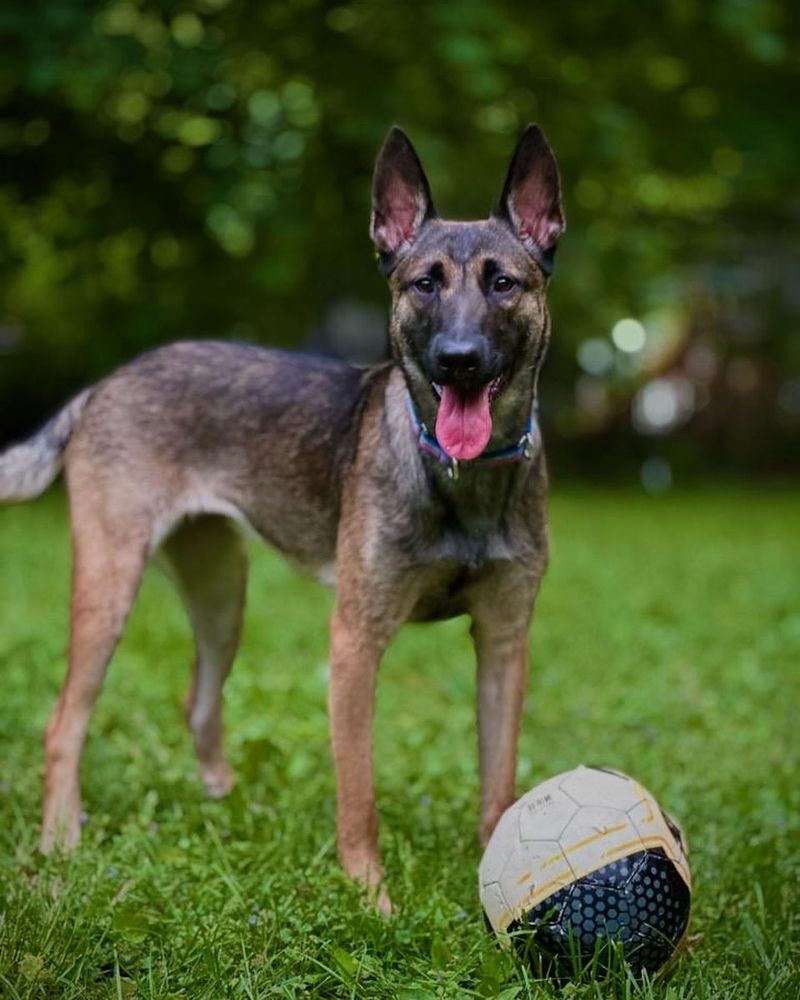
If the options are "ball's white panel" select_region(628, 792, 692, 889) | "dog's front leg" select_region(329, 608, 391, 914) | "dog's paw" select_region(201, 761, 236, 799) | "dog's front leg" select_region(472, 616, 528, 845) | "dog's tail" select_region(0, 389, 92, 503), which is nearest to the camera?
"ball's white panel" select_region(628, 792, 692, 889)

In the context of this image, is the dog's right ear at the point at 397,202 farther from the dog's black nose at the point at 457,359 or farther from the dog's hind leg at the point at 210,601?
the dog's hind leg at the point at 210,601

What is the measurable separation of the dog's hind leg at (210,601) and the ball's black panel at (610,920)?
6.85 feet

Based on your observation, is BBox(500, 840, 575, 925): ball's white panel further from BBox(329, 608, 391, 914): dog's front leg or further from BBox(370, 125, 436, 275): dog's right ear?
BBox(370, 125, 436, 275): dog's right ear

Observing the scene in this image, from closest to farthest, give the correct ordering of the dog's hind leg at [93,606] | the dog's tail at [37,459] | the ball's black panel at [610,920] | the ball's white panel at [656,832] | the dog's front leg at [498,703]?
the ball's black panel at [610,920], the ball's white panel at [656,832], the dog's front leg at [498,703], the dog's hind leg at [93,606], the dog's tail at [37,459]

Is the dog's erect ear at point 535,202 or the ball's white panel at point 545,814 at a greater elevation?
the dog's erect ear at point 535,202

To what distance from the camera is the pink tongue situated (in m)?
3.75

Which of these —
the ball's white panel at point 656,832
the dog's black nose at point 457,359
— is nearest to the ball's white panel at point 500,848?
the ball's white panel at point 656,832

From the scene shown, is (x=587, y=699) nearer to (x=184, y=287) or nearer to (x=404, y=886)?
(x=404, y=886)

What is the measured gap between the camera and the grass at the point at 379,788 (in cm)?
318

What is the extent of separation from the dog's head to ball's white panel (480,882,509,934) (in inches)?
44.5

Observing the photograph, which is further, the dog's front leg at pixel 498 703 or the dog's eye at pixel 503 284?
the dog's front leg at pixel 498 703

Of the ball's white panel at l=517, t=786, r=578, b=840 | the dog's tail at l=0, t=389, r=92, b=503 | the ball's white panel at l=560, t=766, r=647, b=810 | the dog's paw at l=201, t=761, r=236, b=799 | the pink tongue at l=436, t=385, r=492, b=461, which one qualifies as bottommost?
the dog's paw at l=201, t=761, r=236, b=799

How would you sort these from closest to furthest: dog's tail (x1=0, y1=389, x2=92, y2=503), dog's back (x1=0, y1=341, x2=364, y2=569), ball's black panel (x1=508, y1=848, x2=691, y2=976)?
ball's black panel (x1=508, y1=848, x2=691, y2=976) < dog's back (x1=0, y1=341, x2=364, y2=569) < dog's tail (x1=0, y1=389, x2=92, y2=503)

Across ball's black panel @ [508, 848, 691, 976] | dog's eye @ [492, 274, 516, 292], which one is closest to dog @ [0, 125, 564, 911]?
dog's eye @ [492, 274, 516, 292]
